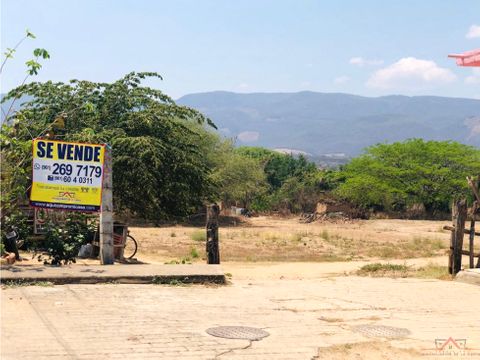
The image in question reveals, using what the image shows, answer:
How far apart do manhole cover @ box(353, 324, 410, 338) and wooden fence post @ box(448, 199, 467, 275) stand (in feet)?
21.1

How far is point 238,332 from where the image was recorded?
729 cm

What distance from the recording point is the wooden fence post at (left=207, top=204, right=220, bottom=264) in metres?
14.1

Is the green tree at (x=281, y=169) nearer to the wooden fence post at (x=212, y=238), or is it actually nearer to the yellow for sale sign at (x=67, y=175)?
the wooden fence post at (x=212, y=238)

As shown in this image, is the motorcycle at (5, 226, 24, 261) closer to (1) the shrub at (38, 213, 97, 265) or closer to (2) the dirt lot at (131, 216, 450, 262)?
(1) the shrub at (38, 213, 97, 265)

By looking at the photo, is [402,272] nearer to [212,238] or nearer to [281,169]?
[212,238]

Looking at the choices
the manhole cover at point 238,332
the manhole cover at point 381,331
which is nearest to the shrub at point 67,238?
the manhole cover at point 238,332

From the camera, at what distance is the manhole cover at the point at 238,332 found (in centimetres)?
707

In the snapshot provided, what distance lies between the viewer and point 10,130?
11.4m

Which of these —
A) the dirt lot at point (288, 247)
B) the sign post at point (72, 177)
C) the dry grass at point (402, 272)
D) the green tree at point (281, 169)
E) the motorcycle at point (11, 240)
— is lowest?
the dirt lot at point (288, 247)

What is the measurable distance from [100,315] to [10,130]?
Result: 5.09 metres

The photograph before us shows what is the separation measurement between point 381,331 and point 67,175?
22.5 feet

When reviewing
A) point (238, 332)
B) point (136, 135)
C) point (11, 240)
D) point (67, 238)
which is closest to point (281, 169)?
point (136, 135)

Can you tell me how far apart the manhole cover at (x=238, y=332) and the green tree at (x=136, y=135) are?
13614 mm

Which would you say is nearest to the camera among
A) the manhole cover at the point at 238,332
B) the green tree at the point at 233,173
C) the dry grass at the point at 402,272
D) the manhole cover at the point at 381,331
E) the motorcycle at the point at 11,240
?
the manhole cover at the point at 238,332
